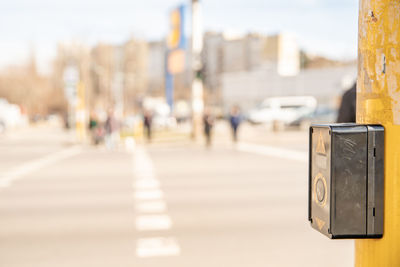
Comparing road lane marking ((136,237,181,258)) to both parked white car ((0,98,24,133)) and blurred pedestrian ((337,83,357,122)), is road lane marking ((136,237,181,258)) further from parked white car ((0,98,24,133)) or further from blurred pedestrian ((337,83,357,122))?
parked white car ((0,98,24,133))

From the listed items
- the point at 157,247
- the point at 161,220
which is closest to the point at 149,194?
the point at 161,220

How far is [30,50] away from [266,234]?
114226 millimetres

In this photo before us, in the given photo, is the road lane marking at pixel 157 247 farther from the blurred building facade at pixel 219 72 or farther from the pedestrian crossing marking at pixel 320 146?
the blurred building facade at pixel 219 72

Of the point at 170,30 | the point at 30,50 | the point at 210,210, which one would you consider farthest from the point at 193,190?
the point at 30,50

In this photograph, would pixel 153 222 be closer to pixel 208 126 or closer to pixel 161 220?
pixel 161 220

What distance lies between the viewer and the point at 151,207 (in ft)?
28.5

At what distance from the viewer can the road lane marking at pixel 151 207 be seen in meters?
8.40

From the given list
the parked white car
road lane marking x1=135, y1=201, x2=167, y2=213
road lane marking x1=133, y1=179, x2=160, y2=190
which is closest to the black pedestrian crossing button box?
road lane marking x1=135, y1=201, x2=167, y2=213

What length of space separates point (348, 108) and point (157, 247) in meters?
2.41

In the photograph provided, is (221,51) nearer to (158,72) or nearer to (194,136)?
(158,72)

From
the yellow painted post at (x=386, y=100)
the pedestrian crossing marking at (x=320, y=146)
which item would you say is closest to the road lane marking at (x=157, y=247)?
the pedestrian crossing marking at (x=320, y=146)

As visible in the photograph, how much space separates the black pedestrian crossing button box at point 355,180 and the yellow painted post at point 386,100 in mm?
34

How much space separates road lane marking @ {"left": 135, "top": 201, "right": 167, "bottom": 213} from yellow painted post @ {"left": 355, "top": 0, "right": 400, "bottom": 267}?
6.19 m

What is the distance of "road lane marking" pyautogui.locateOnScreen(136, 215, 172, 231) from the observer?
7137mm
